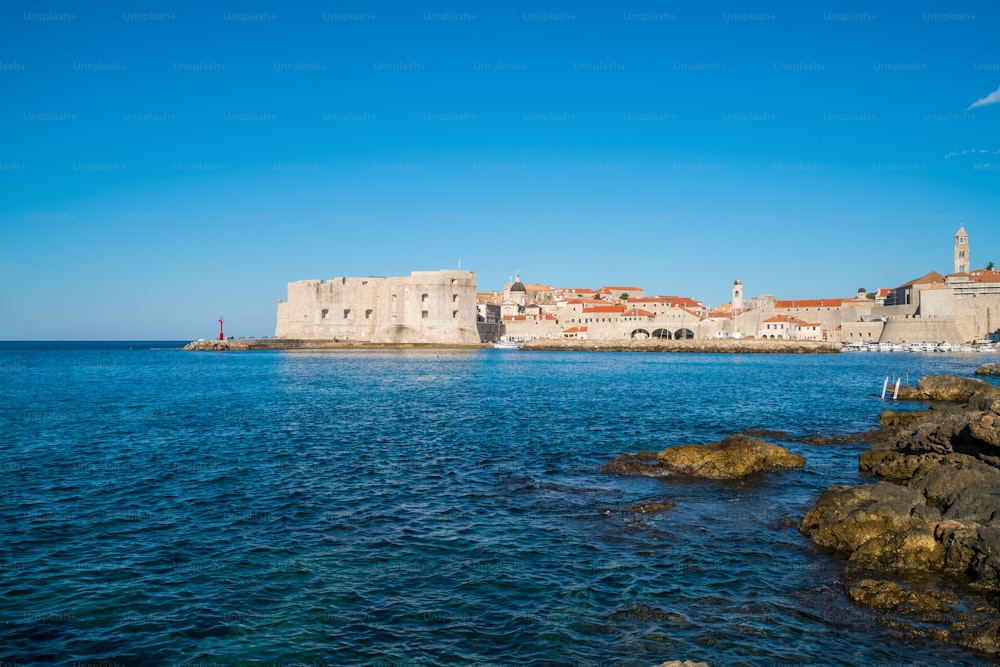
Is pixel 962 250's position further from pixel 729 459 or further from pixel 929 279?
pixel 729 459

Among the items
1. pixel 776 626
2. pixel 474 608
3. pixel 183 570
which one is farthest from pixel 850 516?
pixel 183 570

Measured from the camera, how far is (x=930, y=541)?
7.03 m

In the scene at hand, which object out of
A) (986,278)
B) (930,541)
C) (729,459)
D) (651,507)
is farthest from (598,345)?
(930,541)

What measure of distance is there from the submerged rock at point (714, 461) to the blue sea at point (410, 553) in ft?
1.32

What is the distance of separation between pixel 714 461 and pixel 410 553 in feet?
20.3

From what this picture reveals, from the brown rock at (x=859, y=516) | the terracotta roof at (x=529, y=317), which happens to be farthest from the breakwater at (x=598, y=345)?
the brown rock at (x=859, y=516)

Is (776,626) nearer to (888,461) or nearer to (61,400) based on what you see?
(888,461)

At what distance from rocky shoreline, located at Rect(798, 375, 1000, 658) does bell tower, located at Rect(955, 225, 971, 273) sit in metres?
84.3

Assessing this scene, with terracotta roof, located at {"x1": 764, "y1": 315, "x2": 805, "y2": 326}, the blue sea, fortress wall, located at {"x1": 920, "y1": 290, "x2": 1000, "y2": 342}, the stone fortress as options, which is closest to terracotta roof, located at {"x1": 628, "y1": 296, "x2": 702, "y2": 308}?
the stone fortress

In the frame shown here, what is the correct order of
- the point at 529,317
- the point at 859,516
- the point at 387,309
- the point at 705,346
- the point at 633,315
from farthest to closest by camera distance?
the point at 529,317
the point at 633,315
the point at 705,346
the point at 387,309
the point at 859,516

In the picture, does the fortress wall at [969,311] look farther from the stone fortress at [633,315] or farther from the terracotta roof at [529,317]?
the terracotta roof at [529,317]

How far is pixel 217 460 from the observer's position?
504 inches

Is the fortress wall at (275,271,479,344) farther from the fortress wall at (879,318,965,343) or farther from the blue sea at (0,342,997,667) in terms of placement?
the fortress wall at (879,318,965,343)

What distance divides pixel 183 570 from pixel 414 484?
424 centimetres
